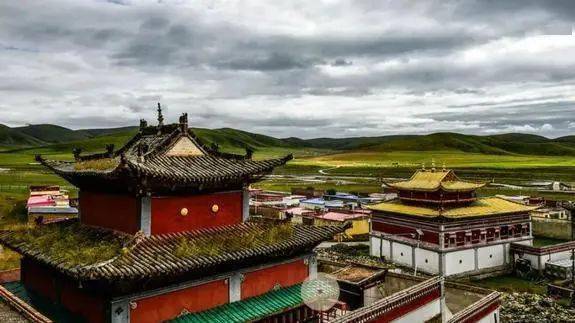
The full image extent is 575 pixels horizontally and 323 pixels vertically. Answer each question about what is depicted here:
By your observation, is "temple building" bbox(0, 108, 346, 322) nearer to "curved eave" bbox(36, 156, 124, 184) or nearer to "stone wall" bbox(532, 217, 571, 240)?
"curved eave" bbox(36, 156, 124, 184)

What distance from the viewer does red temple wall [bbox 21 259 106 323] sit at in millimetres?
15508

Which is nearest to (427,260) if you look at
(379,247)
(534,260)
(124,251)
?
(379,247)

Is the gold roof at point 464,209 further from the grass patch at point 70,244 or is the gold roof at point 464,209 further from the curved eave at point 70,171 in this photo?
the grass patch at point 70,244

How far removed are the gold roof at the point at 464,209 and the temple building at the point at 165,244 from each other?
28.0 m

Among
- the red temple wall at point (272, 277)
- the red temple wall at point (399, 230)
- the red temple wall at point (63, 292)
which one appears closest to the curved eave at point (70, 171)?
the red temple wall at point (63, 292)

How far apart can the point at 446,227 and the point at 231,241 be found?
106 feet

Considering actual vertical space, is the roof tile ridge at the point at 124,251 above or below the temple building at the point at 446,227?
above

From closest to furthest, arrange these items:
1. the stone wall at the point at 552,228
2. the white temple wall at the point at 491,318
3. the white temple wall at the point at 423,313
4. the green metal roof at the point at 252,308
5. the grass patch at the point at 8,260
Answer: the green metal roof at the point at 252,308 < the white temple wall at the point at 423,313 < the white temple wall at the point at 491,318 < the grass patch at the point at 8,260 < the stone wall at the point at 552,228

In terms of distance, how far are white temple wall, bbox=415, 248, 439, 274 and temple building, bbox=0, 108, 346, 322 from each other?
27.3 metres

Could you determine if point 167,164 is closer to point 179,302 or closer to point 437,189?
point 179,302

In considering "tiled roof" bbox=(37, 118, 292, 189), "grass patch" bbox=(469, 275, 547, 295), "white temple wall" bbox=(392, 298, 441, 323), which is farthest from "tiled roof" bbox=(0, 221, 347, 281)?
"grass patch" bbox=(469, 275, 547, 295)

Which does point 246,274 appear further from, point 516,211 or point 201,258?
point 516,211

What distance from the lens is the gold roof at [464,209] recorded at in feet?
149

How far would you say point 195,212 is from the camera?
18.1m
